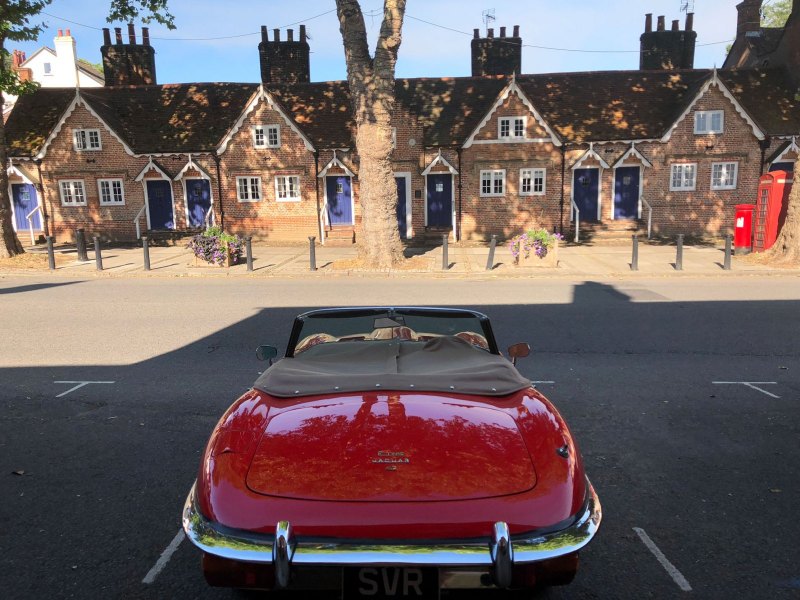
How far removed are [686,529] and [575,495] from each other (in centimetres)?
160

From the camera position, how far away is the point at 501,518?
2246 mm

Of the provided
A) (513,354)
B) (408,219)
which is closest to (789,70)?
(408,219)

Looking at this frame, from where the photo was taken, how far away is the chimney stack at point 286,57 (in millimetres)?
30553

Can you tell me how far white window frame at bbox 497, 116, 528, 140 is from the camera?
2533cm

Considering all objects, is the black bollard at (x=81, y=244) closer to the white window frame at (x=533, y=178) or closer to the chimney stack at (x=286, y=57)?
the chimney stack at (x=286, y=57)

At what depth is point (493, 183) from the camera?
84.9 ft

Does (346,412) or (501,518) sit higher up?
(346,412)

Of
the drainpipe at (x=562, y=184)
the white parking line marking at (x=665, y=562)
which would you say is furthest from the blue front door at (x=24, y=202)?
the white parking line marking at (x=665, y=562)

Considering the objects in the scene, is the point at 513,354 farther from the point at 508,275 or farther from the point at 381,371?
the point at 508,275

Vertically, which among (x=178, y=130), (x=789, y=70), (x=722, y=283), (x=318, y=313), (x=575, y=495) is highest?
(x=789, y=70)

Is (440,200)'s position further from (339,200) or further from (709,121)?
(709,121)

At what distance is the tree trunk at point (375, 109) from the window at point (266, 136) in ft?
35.0

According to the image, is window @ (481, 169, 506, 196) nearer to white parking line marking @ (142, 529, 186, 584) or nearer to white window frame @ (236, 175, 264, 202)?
white window frame @ (236, 175, 264, 202)

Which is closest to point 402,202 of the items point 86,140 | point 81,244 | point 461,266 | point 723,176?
point 461,266
